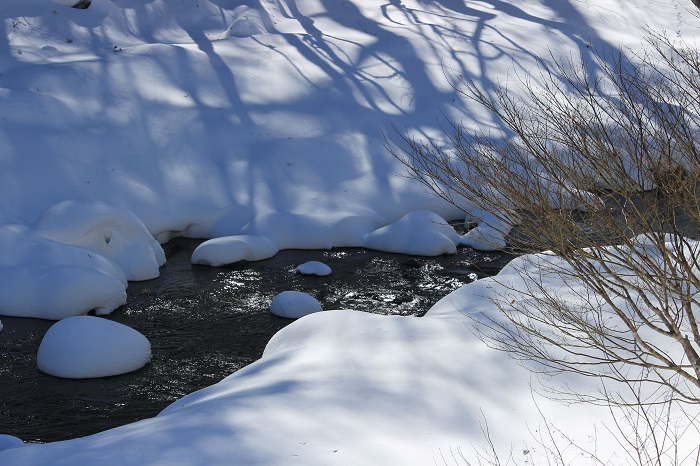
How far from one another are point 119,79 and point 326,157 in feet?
14.7

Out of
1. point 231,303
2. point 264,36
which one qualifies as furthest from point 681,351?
point 264,36

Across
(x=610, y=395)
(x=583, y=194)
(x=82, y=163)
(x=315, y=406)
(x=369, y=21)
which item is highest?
(x=583, y=194)

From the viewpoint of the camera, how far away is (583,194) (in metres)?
5.89

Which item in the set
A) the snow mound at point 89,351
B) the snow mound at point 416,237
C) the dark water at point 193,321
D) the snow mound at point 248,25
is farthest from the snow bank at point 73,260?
the snow mound at point 248,25

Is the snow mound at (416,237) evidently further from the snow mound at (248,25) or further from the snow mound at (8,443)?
the snow mound at (248,25)

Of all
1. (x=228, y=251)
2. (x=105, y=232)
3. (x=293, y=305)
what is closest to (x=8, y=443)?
Result: (x=293, y=305)

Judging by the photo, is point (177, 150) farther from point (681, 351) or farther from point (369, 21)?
point (681, 351)

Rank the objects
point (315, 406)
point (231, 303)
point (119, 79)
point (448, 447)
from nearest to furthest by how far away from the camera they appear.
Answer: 1. point (448, 447)
2. point (315, 406)
3. point (231, 303)
4. point (119, 79)

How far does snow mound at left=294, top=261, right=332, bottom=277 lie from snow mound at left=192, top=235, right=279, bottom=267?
2.77 feet

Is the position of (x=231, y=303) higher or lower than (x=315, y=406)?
lower

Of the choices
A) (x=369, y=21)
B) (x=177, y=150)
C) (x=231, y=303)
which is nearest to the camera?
(x=231, y=303)

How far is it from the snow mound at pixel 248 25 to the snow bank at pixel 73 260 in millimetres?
8725

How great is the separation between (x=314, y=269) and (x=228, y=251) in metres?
1.34

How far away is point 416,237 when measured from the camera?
13297 millimetres
